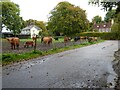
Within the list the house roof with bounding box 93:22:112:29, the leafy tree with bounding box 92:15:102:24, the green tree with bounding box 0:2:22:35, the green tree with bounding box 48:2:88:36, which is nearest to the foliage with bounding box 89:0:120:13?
the green tree with bounding box 0:2:22:35

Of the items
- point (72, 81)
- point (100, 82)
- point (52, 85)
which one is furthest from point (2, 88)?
point (100, 82)

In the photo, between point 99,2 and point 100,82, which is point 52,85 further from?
point 99,2

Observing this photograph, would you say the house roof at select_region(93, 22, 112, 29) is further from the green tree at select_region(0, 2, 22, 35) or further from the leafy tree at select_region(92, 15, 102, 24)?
the green tree at select_region(0, 2, 22, 35)

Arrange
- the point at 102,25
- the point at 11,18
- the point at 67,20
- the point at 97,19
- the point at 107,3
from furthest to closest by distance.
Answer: the point at 97,19 < the point at 102,25 < the point at 67,20 < the point at 11,18 < the point at 107,3

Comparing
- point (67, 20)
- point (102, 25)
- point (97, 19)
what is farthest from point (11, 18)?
point (97, 19)

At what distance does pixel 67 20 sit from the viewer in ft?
273

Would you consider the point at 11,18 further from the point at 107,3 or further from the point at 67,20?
the point at 107,3

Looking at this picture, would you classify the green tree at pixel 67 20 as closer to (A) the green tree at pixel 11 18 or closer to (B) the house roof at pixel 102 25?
(A) the green tree at pixel 11 18

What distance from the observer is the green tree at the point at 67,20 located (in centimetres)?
8356

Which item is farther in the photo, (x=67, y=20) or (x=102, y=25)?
(x=102, y=25)

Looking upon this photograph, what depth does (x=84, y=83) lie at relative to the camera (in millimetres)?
9055

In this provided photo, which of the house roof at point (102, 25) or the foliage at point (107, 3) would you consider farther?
the house roof at point (102, 25)

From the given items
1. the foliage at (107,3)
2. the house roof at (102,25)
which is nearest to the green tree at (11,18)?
the foliage at (107,3)

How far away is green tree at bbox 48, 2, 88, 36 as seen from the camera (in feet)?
274
